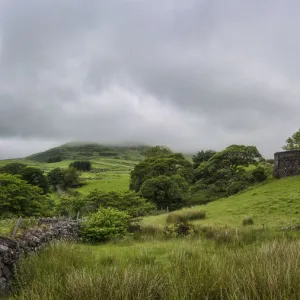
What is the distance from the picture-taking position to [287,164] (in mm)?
28594

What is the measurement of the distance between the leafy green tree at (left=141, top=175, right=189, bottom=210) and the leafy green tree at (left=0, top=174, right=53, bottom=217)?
15687 millimetres

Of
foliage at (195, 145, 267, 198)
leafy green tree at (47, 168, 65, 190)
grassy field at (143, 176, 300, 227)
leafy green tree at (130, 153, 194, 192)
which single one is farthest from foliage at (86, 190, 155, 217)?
leafy green tree at (47, 168, 65, 190)

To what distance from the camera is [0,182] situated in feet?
78.7

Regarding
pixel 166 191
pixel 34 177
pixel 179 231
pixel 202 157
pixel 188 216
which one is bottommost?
pixel 166 191

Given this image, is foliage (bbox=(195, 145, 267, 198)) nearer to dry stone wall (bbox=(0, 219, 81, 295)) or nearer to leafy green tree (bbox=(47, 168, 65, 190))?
dry stone wall (bbox=(0, 219, 81, 295))

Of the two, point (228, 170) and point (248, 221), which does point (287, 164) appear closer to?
point (228, 170)

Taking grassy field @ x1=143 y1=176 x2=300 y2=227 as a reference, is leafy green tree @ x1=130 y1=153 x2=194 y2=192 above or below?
above

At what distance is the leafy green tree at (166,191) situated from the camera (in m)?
39.1

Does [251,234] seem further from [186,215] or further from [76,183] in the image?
[76,183]

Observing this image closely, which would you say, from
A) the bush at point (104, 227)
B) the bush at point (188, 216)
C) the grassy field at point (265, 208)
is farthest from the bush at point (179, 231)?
the bush at point (188, 216)

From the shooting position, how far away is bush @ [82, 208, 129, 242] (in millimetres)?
14625

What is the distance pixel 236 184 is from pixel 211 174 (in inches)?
258

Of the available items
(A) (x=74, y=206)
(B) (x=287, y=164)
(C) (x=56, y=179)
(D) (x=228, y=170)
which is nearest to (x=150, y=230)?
(A) (x=74, y=206)

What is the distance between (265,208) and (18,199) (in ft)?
57.0
